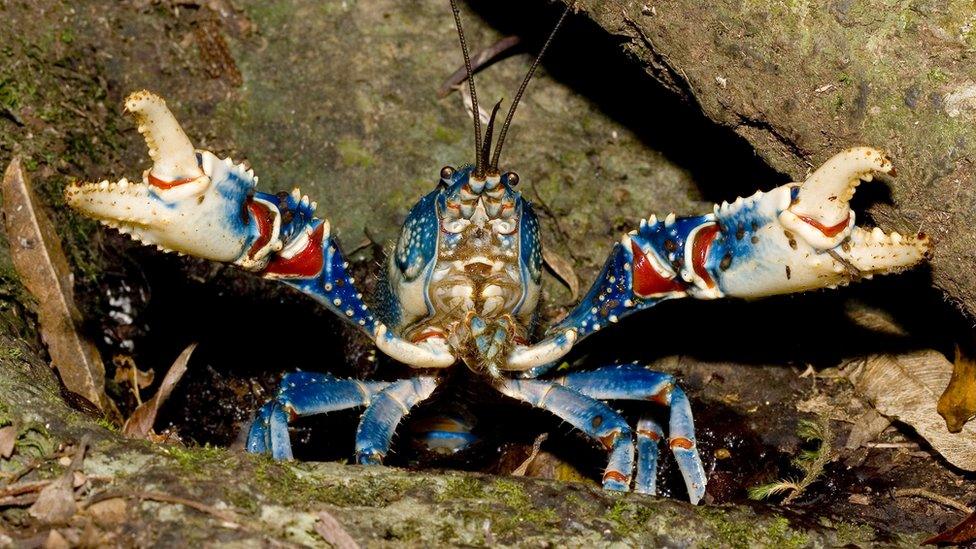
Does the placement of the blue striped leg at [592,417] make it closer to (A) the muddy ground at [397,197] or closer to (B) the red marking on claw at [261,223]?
(A) the muddy ground at [397,197]

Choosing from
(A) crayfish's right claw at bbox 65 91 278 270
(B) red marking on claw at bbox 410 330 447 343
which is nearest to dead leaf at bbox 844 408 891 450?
(B) red marking on claw at bbox 410 330 447 343

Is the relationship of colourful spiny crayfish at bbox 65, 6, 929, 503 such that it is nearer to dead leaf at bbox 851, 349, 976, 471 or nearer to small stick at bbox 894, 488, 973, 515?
small stick at bbox 894, 488, 973, 515

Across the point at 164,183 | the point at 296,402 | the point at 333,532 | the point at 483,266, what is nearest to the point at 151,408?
the point at 296,402

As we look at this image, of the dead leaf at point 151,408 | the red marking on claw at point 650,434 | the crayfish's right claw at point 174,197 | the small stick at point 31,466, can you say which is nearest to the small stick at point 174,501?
the small stick at point 31,466

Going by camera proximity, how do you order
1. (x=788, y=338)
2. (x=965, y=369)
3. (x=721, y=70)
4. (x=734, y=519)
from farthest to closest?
(x=788, y=338)
(x=965, y=369)
(x=721, y=70)
(x=734, y=519)

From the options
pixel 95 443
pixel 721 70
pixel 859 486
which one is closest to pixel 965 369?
pixel 859 486

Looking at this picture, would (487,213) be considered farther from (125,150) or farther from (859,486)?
(125,150)
